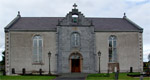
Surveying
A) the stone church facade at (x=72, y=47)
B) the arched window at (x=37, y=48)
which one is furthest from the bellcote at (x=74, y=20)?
the arched window at (x=37, y=48)

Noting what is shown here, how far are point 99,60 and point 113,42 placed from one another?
3731mm

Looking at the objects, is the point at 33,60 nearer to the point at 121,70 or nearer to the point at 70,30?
Answer: the point at 70,30

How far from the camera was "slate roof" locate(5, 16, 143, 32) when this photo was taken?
36344mm

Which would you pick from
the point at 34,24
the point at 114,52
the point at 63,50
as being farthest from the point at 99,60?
the point at 34,24

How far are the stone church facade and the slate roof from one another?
0.15 meters

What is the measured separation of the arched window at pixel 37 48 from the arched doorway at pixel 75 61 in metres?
4.54

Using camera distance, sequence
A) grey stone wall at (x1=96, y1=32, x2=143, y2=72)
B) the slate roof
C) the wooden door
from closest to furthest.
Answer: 1. the wooden door
2. grey stone wall at (x1=96, y1=32, x2=143, y2=72)
3. the slate roof

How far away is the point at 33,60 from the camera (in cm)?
Answer: 3572

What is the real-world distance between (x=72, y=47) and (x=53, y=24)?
16.6 ft

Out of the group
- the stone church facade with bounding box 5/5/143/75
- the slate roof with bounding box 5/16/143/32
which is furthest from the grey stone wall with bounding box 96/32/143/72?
the slate roof with bounding box 5/16/143/32

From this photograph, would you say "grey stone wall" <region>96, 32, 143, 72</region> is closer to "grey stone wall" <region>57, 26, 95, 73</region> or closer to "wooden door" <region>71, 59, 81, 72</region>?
"grey stone wall" <region>57, 26, 95, 73</region>

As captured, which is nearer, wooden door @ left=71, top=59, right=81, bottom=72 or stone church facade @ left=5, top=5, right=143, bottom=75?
stone church facade @ left=5, top=5, right=143, bottom=75

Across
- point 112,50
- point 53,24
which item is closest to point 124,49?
point 112,50

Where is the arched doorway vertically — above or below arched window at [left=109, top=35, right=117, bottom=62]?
below
